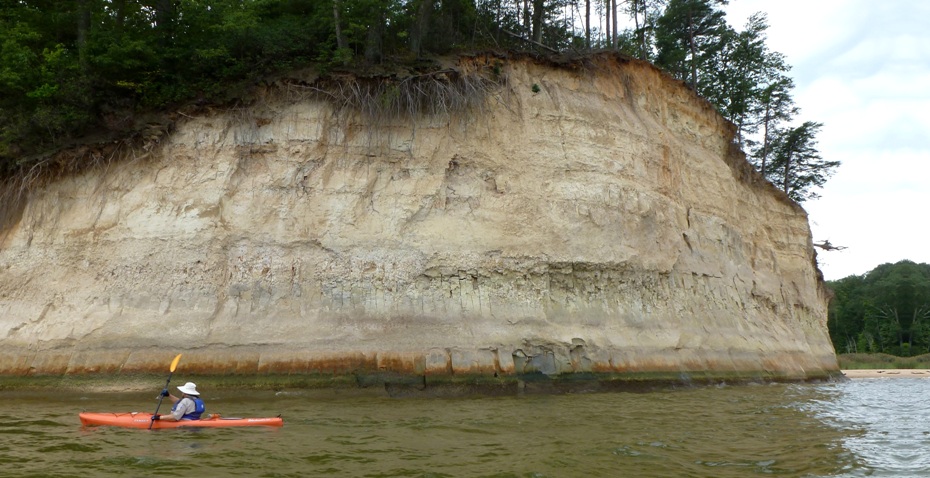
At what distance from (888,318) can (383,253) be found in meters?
56.0

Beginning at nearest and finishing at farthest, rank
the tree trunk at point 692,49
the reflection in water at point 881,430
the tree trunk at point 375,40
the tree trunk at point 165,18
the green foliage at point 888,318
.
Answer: the reflection in water at point 881,430
the tree trunk at point 375,40
the tree trunk at point 165,18
the tree trunk at point 692,49
the green foliage at point 888,318

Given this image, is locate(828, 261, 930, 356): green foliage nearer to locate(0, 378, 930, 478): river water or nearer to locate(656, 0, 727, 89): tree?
locate(656, 0, 727, 89): tree

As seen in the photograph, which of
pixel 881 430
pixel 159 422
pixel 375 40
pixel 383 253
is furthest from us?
pixel 375 40

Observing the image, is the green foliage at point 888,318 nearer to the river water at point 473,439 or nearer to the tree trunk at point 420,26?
the tree trunk at point 420,26

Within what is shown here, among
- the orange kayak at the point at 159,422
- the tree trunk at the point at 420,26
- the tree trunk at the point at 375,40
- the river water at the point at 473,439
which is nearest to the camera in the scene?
the river water at the point at 473,439

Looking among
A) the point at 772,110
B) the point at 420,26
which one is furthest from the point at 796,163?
the point at 420,26

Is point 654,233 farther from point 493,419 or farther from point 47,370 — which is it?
point 47,370

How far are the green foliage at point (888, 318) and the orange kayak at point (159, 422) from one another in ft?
172

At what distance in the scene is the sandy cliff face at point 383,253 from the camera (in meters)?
12.6

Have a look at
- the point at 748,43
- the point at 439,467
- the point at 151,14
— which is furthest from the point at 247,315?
the point at 748,43

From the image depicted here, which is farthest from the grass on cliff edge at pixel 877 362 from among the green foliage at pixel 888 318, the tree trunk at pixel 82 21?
the tree trunk at pixel 82 21

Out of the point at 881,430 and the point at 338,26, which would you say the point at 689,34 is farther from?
the point at 881,430

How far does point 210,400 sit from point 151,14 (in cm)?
1025

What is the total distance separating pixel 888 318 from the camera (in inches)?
2189
